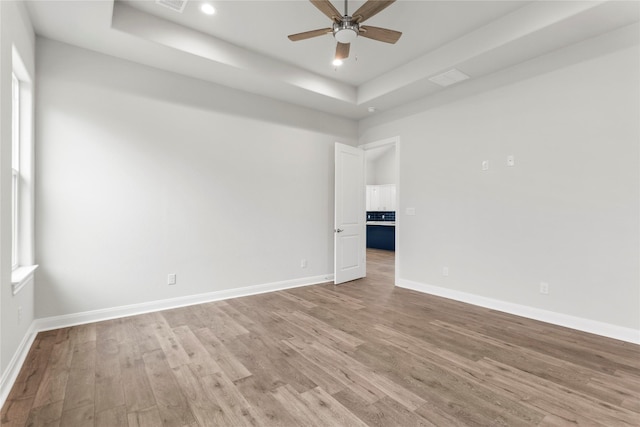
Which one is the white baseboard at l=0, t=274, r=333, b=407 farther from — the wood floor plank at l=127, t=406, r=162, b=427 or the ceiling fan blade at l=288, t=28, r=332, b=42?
the ceiling fan blade at l=288, t=28, r=332, b=42

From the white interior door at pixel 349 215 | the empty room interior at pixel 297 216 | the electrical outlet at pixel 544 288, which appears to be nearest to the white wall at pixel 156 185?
→ the empty room interior at pixel 297 216

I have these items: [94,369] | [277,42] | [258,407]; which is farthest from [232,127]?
[258,407]

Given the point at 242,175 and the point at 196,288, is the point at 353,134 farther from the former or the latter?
the point at 196,288

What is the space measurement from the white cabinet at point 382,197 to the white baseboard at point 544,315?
6.32 metres

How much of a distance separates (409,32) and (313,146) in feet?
7.40

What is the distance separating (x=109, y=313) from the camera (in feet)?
11.0

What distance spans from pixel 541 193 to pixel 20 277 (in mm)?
5067

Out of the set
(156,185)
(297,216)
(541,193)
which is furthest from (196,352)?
(541,193)

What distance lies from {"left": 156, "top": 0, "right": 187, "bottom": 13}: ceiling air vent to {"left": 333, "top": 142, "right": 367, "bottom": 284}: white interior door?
2824 mm

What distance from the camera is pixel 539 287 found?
3.38m

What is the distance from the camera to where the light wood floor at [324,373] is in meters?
1.78

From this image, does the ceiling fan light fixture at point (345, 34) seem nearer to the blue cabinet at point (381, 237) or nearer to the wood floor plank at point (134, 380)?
the wood floor plank at point (134, 380)

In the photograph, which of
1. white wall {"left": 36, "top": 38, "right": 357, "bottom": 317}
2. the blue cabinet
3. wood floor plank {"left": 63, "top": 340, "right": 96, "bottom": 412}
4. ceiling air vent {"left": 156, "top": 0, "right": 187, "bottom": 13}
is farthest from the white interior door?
the blue cabinet

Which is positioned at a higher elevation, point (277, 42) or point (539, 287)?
point (277, 42)
